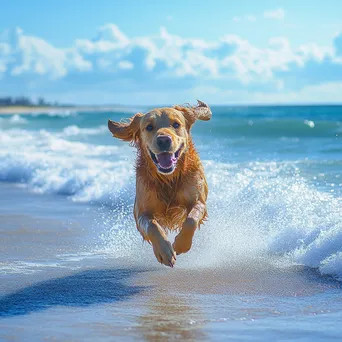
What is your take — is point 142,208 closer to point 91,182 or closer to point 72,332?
point 72,332

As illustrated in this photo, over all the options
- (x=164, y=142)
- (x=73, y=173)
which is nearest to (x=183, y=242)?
(x=164, y=142)

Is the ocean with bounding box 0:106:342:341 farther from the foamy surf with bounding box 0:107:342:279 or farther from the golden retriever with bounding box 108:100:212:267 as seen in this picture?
the golden retriever with bounding box 108:100:212:267

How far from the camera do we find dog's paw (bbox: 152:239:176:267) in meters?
5.25

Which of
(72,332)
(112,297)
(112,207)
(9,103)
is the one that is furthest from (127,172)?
(9,103)

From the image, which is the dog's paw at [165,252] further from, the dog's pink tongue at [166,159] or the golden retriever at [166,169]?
the dog's pink tongue at [166,159]

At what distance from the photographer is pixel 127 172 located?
1270 centimetres

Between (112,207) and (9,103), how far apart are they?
13366 cm

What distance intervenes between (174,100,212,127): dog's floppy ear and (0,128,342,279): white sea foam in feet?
4.52

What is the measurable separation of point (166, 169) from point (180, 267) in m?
1.08

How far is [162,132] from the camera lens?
570 centimetres

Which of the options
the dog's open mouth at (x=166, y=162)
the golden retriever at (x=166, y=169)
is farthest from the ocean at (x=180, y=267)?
the dog's open mouth at (x=166, y=162)

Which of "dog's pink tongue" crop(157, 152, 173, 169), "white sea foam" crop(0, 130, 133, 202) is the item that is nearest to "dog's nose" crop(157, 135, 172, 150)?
"dog's pink tongue" crop(157, 152, 173, 169)

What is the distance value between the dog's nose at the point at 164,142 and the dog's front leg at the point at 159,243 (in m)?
0.63

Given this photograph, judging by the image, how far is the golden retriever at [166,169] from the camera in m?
5.77
